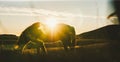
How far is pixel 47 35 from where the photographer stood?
32.2 feet

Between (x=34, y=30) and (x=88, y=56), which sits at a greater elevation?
(x=34, y=30)

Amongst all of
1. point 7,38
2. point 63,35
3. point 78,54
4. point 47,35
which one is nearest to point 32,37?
point 47,35

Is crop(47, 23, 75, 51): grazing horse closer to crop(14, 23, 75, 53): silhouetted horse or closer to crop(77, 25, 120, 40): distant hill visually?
crop(14, 23, 75, 53): silhouetted horse

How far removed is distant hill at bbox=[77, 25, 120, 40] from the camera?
9656 millimetres

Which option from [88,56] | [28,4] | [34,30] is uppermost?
[28,4]

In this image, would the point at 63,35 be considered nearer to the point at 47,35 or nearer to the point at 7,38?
the point at 47,35

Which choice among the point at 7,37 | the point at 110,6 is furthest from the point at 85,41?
the point at 7,37

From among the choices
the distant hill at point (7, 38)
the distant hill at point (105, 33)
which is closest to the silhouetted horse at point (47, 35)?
the distant hill at point (7, 38)

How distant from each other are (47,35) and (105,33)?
134 cm

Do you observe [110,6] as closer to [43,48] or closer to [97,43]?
[97,43]

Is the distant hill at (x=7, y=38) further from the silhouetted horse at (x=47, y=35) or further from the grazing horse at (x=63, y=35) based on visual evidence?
the grazing horse at (x=63, y=35)

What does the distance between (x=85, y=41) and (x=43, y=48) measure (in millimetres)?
976

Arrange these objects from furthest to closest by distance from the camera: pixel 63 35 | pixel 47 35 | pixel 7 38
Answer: pixel 63 35, pixel 47 35, pixel 7 38

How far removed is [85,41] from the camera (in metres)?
9.63
